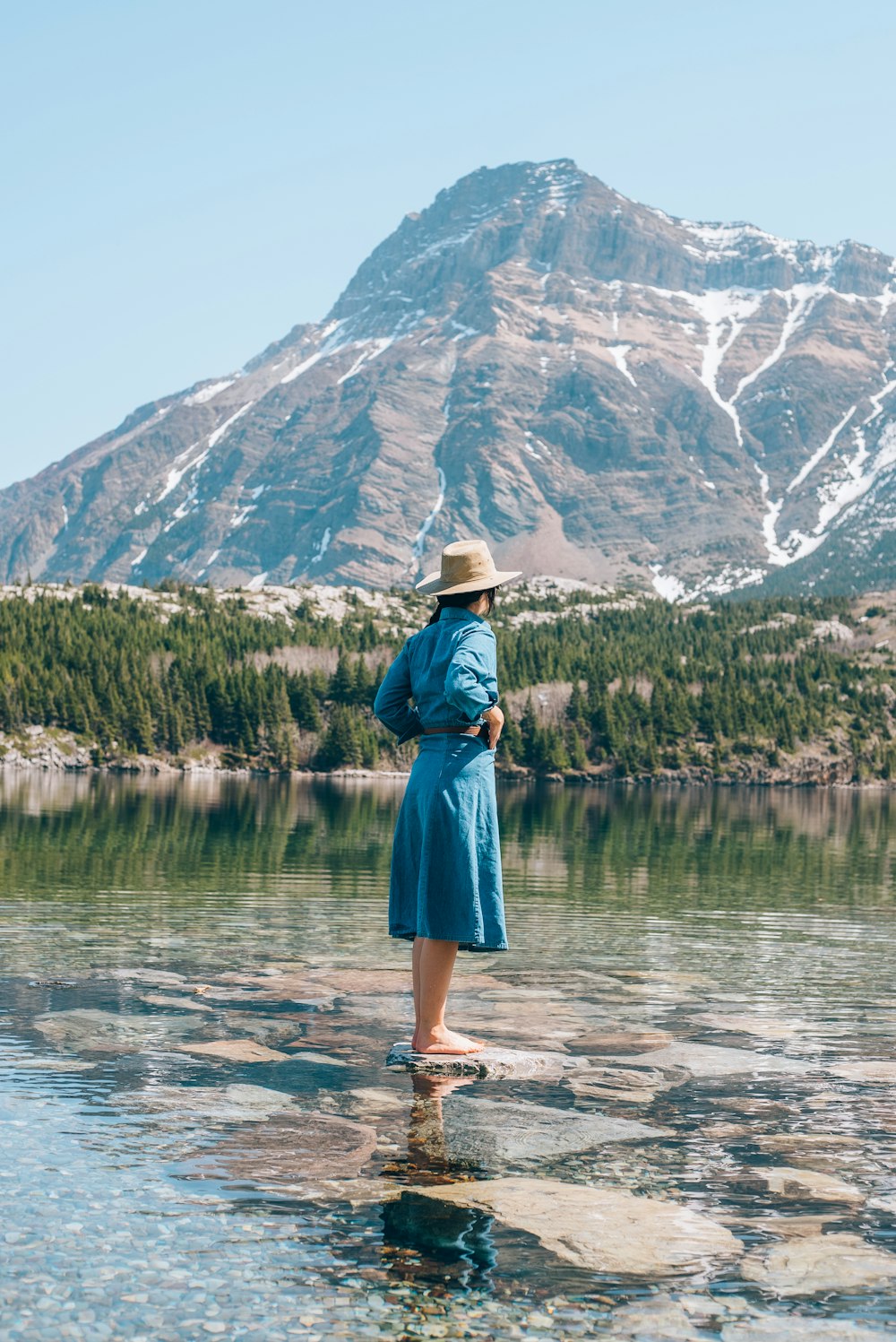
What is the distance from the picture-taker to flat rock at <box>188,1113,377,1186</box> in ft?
27.5

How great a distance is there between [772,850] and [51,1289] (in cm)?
4774

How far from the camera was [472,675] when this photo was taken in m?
11.1

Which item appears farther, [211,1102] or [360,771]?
[360,771]

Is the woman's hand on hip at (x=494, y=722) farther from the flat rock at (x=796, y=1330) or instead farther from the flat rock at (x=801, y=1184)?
the flat rock at (x=796, y=1330)

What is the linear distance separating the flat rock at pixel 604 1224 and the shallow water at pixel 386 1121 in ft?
0.33

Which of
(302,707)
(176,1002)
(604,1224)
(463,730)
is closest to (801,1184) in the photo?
(604,1224)

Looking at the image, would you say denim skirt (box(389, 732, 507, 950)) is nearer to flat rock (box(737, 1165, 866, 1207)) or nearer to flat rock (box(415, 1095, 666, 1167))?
flat rock (box(415, 1095, 666, 1167))

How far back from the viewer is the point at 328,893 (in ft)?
96.2

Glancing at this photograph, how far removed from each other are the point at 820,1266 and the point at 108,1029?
7308 millimetres

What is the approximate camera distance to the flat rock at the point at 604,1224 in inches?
282

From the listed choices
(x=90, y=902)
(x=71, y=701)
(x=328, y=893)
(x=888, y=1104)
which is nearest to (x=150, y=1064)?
(x=888, y=1104)

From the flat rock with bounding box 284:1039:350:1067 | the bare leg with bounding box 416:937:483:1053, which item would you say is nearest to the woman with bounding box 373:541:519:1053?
the bare leg with bounding box 416:937:483:1053

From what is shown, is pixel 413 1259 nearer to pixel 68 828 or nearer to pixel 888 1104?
pixel 888 1104

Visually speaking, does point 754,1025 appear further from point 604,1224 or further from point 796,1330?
point 796,1330
